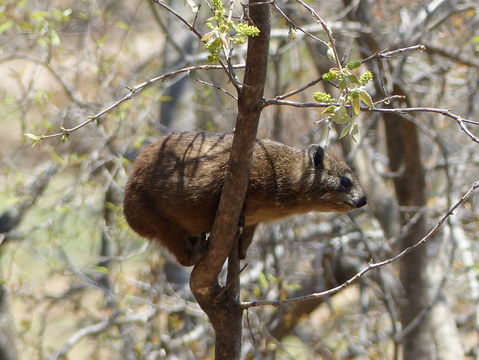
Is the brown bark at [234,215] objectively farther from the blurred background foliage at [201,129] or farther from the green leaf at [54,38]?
the green leaf at [54,38]

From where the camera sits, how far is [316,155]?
16.0ft

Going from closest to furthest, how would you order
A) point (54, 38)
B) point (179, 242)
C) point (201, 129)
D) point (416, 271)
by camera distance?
point (179, 242), point (54, 38), point (416, 271), point (201, 129)

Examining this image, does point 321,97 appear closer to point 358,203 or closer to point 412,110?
point 412,110

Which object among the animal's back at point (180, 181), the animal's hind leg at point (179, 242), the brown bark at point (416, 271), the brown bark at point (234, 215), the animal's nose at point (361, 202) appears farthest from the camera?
the brown bark at point (416, 271)

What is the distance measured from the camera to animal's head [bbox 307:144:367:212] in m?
4.82

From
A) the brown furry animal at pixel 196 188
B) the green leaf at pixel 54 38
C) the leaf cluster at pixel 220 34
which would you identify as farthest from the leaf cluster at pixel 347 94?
the green leaf at pixel 54 38

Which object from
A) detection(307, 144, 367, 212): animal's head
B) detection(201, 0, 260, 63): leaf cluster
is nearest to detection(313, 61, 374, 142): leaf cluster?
detection(201, 0, 260, 63): leaf cluster

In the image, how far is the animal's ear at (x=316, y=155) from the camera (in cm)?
485

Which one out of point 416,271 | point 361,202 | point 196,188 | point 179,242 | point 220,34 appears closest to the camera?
point 220,34

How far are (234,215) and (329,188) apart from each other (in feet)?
5.19

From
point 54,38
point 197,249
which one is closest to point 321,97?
A: point 197,249

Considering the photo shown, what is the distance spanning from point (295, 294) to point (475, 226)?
2174 millimetres

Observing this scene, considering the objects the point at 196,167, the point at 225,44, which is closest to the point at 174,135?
the point at 196,167

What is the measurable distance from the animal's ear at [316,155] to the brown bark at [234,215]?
1276 millimetres
